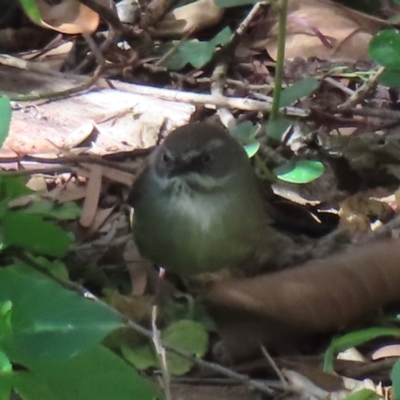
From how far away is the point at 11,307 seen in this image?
1.84 metres

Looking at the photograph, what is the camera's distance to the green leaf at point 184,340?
2840mm

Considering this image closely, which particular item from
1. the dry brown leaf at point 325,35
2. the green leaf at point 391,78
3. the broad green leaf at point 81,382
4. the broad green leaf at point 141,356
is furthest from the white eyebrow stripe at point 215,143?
the broad green leaf at point 81,382

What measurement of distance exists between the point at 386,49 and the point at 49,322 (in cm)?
207

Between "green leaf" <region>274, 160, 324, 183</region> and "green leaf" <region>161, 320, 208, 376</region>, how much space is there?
3.40ft

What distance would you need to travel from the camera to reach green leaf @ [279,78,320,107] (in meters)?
4.01

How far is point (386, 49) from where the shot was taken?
3.39 meters

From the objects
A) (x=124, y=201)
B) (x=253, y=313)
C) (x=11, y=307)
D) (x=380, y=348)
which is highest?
(x=11, y=307)

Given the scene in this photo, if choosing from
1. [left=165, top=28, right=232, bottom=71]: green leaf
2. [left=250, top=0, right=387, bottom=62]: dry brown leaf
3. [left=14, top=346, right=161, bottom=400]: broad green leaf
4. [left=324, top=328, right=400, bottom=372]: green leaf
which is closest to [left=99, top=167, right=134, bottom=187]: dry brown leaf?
[left=165, top=28, right=232, bottom=71]: green leaf

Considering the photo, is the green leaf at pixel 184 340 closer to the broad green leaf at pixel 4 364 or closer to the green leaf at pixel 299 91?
the broad green leaf at pixel 4 364

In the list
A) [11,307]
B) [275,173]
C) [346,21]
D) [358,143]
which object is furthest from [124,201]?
[11,307]

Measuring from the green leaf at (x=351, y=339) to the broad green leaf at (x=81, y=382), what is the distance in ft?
3.26

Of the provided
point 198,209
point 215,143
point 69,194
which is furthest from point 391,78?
point 69,194

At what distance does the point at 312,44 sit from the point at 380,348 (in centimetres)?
252

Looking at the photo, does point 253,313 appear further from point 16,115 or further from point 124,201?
point 16,115
